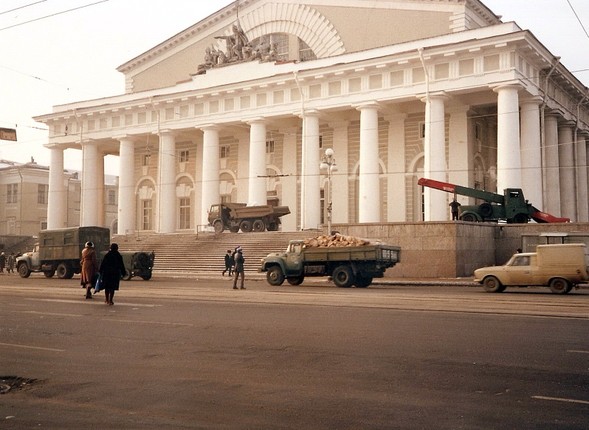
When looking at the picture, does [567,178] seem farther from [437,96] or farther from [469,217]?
[469,217]

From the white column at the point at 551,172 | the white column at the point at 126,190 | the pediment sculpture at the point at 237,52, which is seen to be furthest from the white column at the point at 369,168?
the white column at the point at 126,190

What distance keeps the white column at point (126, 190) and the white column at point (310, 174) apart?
50.5 ft

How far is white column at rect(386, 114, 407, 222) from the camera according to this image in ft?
141

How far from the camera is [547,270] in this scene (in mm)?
21500

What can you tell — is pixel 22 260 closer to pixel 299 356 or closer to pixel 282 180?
pixel 282 180

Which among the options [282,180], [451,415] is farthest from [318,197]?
[451,415]

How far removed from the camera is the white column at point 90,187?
5212cm

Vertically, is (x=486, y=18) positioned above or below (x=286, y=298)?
above

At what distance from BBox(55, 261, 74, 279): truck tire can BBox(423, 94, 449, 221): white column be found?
19.3 m

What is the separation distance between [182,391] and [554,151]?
3828cm

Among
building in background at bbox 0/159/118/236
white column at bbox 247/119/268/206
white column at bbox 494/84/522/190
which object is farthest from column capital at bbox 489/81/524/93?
building in background at bbox 0/159/118/236

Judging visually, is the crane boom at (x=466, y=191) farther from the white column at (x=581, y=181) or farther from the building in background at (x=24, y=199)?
the building in background at (x=24, y=199)

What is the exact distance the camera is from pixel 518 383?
7086mm

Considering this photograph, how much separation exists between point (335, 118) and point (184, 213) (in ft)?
50.0
